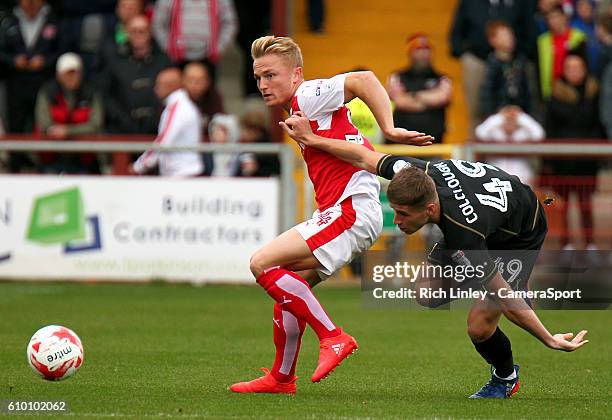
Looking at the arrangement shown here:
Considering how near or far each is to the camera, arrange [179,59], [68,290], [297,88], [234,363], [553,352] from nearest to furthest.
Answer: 1. [297,88]
2. [234,363]
3. [553,352]
4. [68,290]
5. [179,59]

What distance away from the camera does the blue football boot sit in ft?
25.7

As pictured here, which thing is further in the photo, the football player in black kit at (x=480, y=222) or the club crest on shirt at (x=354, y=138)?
the club crest on shirt at (x=354, y=138)

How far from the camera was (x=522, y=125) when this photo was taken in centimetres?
1490

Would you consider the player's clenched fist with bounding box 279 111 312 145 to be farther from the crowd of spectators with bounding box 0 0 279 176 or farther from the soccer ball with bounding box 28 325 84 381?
the crowd of spectators with bounding box 0 0 279 176

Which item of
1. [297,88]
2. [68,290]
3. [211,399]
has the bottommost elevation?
[68,290]

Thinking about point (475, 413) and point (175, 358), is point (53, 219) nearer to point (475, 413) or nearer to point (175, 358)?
point (175, 358)

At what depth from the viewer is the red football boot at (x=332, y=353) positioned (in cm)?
742

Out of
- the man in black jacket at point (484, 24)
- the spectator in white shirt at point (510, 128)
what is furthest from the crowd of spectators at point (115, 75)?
the man in black jacket at point (484, 24)

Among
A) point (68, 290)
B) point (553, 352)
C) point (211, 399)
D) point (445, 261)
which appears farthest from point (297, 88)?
point (68, 290)

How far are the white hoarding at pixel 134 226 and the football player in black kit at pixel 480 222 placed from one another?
644 centimetres

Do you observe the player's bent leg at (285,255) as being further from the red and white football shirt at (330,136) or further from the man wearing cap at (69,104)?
the man wearing cap at (69,104)

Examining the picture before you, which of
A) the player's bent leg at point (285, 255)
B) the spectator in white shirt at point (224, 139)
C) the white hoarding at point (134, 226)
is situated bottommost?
the white hoarding at point (134, 226)

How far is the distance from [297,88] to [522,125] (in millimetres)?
7514

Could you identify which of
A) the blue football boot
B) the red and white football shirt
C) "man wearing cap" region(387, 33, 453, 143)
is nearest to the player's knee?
the blue football boot
